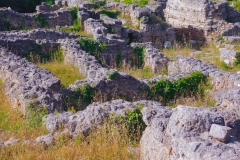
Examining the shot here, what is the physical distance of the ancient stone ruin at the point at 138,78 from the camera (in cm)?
518

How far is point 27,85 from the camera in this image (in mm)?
9070

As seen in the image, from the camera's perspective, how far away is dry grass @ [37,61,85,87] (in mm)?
11258

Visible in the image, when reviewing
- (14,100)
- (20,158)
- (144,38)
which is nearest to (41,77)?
(14,100)

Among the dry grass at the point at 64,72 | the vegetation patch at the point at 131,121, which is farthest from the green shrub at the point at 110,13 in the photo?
the vegetation patch at the point at 131,121

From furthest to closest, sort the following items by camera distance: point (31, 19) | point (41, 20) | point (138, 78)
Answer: point (41, 20), point (31, 19), point (138, 78)

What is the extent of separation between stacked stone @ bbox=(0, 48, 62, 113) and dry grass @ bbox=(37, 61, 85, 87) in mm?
1138

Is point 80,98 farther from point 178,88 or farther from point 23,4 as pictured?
point 23,4

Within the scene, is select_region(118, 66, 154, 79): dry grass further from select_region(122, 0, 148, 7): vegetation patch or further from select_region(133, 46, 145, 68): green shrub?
select_region(122, 0, 148, 7): vegetation patch

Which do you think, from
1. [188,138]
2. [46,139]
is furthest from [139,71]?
[188,138]

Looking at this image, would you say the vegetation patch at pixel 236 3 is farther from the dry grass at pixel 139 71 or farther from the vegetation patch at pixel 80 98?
the vegetation patch at pixel 80 98

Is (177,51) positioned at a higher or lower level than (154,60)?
lower

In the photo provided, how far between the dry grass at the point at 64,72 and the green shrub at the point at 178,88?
2.57 meters

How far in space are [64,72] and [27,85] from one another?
2.98 metres

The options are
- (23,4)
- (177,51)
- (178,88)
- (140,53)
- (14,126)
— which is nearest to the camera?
(14,126)
